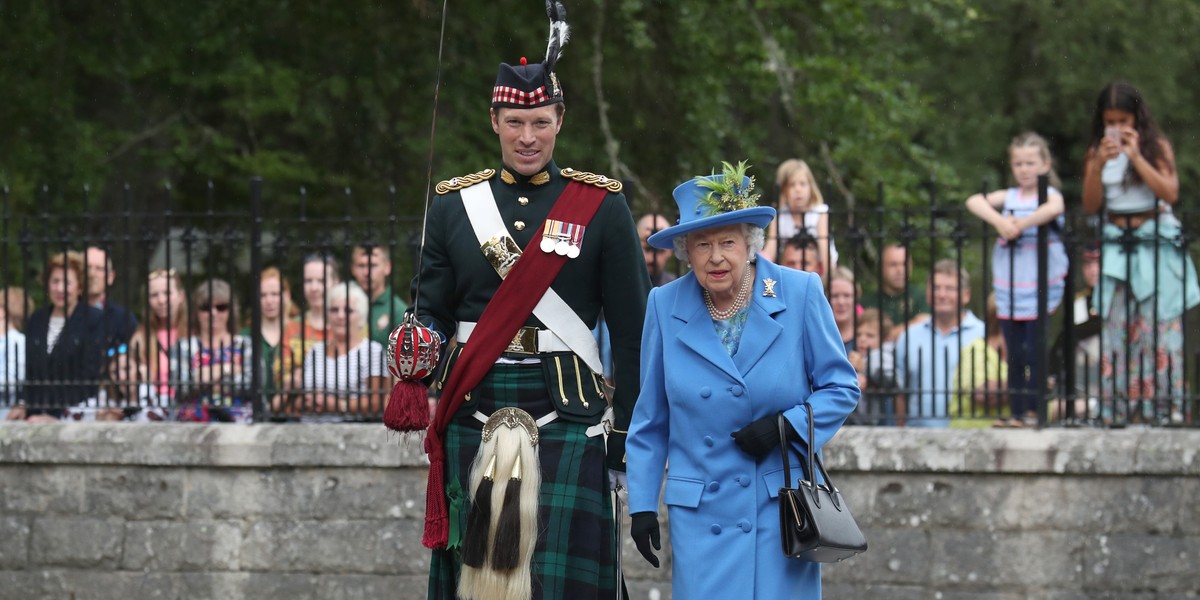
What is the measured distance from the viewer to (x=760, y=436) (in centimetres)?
514

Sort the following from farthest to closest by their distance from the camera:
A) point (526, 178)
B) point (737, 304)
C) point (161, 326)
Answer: point (161, 326), point (526, 178), point (737, 304)

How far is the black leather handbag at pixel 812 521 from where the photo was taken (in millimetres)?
5000

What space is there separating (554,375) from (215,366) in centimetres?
411

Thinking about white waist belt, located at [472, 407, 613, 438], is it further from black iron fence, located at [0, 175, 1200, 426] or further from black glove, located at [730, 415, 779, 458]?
black iron fence, located at [0, 175, 1200, 426]

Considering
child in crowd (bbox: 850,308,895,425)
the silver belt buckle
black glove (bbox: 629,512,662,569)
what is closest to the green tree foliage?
child in crowd (bbox: 850,308,895,425)

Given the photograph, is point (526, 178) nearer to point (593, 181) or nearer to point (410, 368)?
point (593, 181)

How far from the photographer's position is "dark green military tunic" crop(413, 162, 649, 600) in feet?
18.9

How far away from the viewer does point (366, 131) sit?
16.5m

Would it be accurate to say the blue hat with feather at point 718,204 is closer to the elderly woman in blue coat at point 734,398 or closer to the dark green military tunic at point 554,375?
the elderly woman in blue coat at point 734,398

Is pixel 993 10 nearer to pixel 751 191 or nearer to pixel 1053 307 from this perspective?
pixel 1053 307

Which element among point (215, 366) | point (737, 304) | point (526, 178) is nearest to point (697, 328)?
point (737, 304)

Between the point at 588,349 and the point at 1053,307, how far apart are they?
12.8 feet

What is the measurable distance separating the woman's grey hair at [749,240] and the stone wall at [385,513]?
11.3 ft

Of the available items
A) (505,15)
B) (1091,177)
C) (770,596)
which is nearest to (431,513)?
(770,596)
